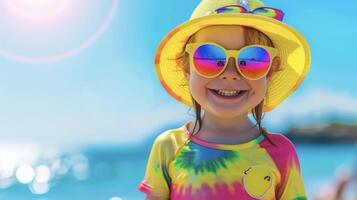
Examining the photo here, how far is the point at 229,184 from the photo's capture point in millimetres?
2912

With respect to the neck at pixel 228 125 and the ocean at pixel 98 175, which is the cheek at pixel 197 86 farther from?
the ocean at pixel 98 175

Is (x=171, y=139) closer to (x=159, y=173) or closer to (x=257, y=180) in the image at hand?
(x=159, y=173)

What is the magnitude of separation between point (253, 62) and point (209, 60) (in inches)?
7.5

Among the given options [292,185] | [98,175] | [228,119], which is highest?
[228,119]

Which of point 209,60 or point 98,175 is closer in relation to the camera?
point 209,60

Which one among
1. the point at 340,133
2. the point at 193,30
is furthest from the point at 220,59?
the point at 340,133

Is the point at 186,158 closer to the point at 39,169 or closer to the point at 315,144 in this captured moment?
the point at 39,169

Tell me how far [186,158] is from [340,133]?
24988 millimetres

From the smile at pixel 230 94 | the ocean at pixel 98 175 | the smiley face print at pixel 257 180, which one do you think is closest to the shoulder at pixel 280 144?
the smiley face print at pixel 257 180

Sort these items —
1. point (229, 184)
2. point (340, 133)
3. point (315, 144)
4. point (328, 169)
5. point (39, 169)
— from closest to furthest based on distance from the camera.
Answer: point (229, 184), point (328, 169), point (39, 169), point (315, 144), point (340, 133)

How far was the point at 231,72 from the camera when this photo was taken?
2926mm

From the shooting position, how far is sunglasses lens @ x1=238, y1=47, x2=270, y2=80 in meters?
2.91

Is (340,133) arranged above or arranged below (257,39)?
below

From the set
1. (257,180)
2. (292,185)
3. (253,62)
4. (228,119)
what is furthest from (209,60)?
(292,185)
